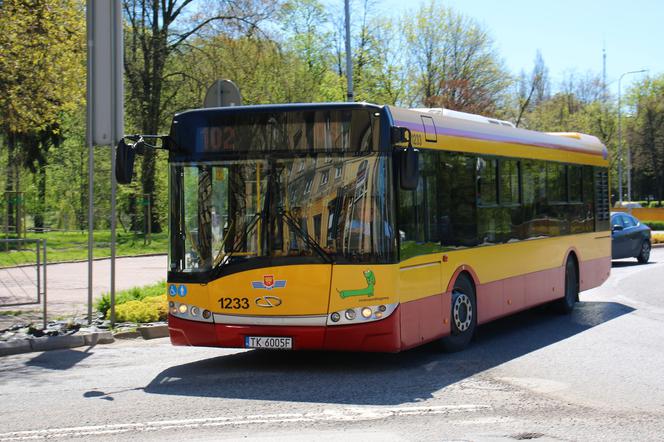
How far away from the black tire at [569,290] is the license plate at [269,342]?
24.0ft

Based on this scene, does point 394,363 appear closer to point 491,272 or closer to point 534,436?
point 491,272

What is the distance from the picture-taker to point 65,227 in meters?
53.1

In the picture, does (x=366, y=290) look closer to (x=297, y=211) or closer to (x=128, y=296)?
(x=297, y=211)

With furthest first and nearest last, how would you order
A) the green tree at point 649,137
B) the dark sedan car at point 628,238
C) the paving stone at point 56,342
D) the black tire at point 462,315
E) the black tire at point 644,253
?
the green tree at point 649,137 < the black tire at point 644,253 < the dark sedan car at point 628,238 < the paving stone at point 56,342 < the black tire at point 462,315

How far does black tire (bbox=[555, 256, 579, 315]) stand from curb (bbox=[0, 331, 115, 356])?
281 inches

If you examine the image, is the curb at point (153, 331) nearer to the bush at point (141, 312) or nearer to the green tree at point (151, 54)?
the bush at point (141, 312)

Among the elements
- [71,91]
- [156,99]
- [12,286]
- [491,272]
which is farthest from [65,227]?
[491,272]

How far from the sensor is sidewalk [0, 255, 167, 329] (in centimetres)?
1521

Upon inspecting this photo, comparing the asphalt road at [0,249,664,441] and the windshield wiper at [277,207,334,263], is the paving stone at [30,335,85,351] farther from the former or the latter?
the windshield wiper at [277,207,334,263]

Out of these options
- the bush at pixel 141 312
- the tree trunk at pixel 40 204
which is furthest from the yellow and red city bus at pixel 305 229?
the tree trunk at pixel 40 204

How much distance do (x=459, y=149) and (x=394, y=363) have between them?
108 inches

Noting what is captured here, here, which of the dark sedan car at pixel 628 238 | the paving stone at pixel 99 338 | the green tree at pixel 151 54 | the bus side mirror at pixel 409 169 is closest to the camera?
the bus side mirror at pixel 409 169

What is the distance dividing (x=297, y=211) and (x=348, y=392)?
6.21 ft

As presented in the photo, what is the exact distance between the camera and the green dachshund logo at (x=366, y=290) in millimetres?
9500
